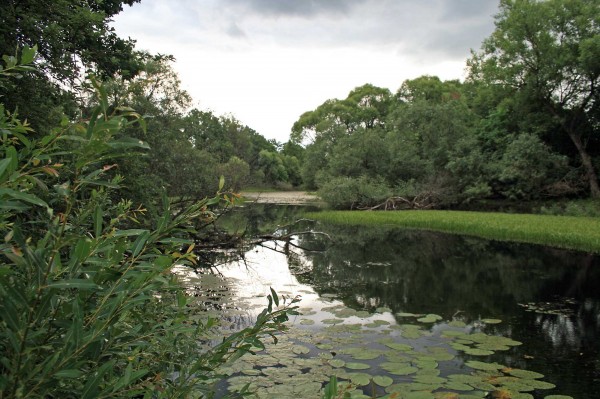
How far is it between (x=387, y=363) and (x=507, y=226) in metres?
16.7

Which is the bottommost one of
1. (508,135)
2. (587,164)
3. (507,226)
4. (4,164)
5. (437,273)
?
(437,273)

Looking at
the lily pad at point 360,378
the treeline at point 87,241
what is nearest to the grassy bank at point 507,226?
the lily pad at point 360,378

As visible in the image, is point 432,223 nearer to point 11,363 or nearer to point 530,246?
point 530,246

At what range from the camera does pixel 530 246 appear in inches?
706

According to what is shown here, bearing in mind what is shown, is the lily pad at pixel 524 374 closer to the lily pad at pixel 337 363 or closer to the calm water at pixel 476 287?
the calm water at pixel 476 287

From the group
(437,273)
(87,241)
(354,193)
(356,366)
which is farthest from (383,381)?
(354,193)

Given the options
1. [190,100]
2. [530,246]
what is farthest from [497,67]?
[190,100]

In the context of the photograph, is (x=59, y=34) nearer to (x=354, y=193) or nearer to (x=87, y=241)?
(x=87, y=241)

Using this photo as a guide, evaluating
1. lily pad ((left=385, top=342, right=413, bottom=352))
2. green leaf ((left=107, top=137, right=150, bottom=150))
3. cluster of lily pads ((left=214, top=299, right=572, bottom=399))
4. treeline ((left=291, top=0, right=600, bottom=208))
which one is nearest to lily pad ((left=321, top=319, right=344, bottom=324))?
cluster of lily pads ((left=214, top=299, right=572, bottom=399))

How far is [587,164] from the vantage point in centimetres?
2916

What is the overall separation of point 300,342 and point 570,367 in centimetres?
410

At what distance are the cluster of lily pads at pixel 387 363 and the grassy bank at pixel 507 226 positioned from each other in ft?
36.1

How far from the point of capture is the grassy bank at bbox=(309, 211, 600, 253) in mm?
17188

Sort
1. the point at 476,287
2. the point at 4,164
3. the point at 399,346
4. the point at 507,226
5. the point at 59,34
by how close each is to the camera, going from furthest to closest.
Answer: the point at 507,226, the point at 476,287, the point at 399,346, the point at 59,34, the point at 4,164
